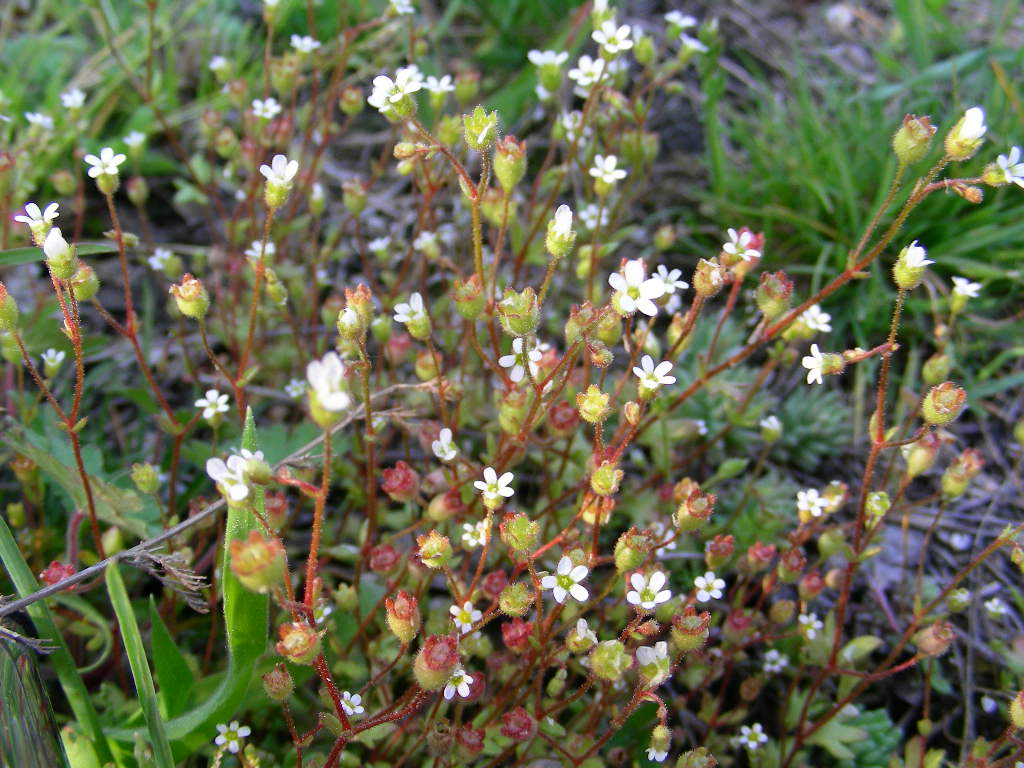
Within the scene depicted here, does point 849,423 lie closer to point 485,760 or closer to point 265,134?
point 485,760

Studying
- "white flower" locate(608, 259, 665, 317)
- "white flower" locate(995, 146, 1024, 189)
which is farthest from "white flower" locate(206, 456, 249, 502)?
"white flower" locate(995, 146, 1024, 189)

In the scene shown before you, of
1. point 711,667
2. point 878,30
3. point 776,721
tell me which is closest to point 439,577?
point 711,667

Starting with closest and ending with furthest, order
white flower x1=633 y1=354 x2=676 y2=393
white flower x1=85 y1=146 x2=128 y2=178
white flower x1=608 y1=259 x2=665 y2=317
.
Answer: white flower x1=608 y1=259 x2=665 y2=317 < white flower x1=633 y1=354 x2=676 y2=393 < white flower x1=85 y1=146 x2=128 y2=178

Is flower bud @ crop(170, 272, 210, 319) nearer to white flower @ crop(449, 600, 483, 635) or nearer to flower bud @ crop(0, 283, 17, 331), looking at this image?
flower bud @ crop(0, 283, 17, 331)

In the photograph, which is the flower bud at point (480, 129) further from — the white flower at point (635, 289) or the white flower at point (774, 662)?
the white flower at point (774, 662)

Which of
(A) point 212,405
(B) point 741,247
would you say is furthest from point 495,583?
(B) point 741,247

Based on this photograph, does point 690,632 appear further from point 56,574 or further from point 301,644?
point 56,574

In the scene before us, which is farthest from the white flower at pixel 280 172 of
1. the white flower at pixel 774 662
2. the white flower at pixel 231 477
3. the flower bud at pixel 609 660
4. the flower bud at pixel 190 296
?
the white flower at pixel 774 662
